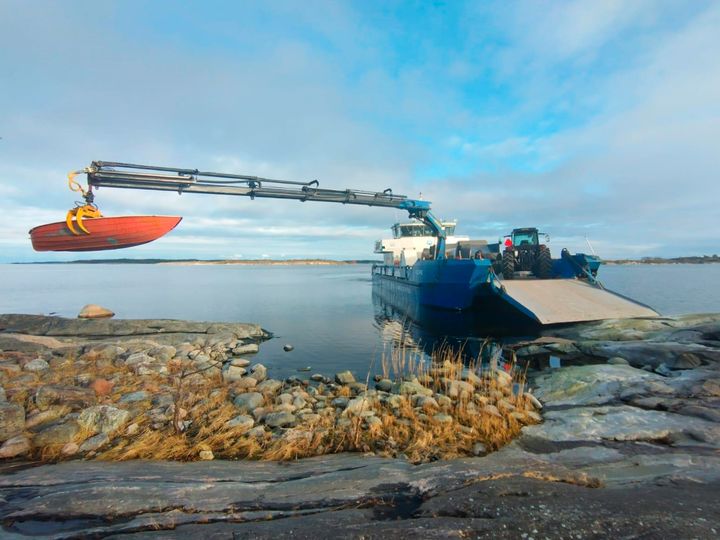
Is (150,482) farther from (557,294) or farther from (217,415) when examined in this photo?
(557,294)

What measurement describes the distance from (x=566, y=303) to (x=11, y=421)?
18079mm

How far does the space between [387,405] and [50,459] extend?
569 centimetres

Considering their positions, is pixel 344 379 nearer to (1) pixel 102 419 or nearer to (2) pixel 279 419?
(2) pixel 279 419

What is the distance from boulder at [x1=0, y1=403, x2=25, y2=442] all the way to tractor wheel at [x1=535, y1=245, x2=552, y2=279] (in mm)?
22887

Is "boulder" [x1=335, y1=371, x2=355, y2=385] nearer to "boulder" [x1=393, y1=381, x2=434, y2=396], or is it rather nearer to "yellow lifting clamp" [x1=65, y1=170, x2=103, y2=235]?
"boulder" [x1=393, y1=381, x2=434, y2=396]

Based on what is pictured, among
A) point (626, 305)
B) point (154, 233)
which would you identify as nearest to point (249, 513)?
point (154, 233)

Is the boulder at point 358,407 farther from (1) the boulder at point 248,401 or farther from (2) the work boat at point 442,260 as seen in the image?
(2) the work boat at point 442,260

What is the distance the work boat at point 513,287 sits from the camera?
15.4 metres

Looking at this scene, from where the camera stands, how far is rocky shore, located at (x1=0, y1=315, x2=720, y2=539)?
3.28 m

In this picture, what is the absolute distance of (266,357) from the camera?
48.8 feet

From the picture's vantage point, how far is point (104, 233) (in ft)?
34.4

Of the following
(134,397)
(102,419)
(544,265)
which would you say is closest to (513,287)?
(544,265)

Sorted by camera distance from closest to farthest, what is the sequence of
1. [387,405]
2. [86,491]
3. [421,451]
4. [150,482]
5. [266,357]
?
[86,491] < [150,482] < [421,451] < [387,405] < [266,357]

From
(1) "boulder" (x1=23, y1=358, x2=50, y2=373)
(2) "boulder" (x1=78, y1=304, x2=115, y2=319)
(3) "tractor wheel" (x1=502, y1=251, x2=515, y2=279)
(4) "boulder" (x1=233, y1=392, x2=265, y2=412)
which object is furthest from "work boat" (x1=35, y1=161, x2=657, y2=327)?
(2) "boulder" (x1=78, y1=304, x2=115, y2=319)
